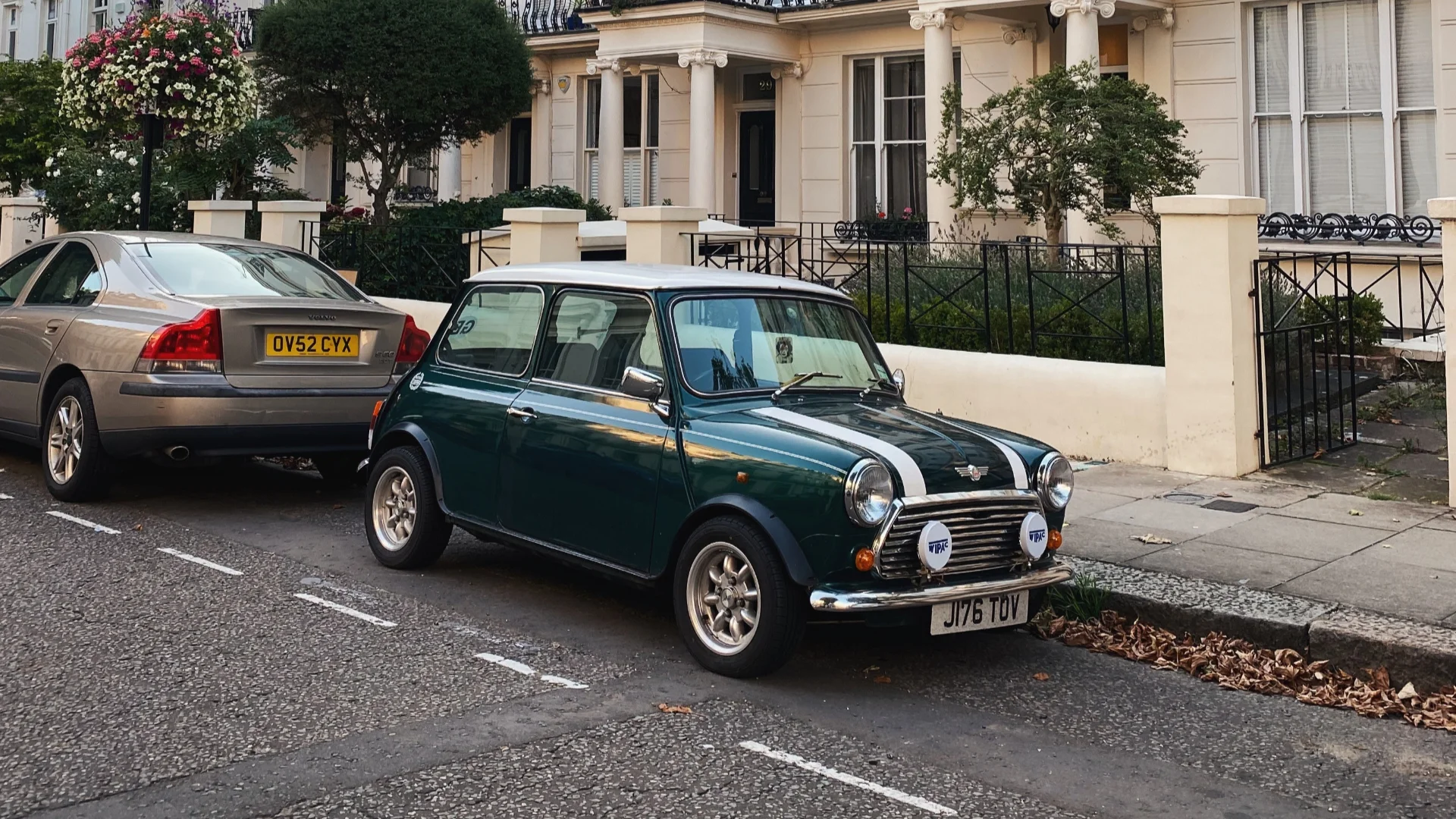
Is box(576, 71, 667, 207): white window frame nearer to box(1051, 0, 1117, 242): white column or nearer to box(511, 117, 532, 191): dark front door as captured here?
box(511, 117, 532, 191): dark front door

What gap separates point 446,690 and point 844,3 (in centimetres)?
1763

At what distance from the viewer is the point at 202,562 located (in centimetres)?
769

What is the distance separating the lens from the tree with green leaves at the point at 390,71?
2017 cm

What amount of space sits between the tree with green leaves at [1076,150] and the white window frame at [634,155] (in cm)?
887

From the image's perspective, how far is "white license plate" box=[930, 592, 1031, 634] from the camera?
5.66 metres

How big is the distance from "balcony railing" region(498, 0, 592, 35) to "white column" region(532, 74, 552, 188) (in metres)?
1.13

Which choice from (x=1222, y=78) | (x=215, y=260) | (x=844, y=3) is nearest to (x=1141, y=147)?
(x=1222, y=78)

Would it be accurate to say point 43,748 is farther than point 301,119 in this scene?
No

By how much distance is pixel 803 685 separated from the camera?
5.80m

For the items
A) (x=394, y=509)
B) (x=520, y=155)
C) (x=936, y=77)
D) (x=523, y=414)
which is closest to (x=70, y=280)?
(x=394, y=509)

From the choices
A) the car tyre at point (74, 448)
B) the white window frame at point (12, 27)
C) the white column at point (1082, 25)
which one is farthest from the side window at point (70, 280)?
the white window frame at point (12, 27)

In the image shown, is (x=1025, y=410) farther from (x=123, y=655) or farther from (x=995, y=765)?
(x=123, y=655)

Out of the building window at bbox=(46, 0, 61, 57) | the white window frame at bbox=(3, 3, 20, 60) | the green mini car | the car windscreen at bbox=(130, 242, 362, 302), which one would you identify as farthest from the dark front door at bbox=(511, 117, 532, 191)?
the green mini car

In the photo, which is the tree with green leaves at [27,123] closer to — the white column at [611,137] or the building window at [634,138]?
the building window at [634,138]
